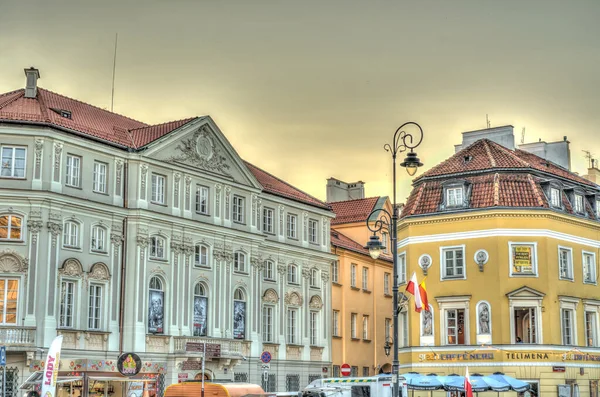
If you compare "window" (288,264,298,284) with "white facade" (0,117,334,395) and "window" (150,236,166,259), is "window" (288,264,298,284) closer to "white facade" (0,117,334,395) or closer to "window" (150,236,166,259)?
"white facade" (0,117,334,395)

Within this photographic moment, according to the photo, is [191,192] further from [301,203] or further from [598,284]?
[598,284]

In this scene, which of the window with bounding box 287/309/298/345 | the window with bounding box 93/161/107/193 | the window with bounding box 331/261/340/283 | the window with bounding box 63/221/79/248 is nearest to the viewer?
the window with bounding box 63/221/79/248

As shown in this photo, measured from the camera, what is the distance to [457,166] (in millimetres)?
57000

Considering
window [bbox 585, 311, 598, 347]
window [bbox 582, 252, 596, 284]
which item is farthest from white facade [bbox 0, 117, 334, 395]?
window [bbox 582, 252, 596, 284]

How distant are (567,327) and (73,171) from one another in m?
28.8

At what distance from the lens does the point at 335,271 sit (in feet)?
233

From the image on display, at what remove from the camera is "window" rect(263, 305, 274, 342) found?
6225 cm

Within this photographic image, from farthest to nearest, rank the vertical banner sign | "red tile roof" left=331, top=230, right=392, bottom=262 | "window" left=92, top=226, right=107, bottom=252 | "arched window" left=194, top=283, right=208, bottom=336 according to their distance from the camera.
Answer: "red tile roof" left=331, top=230, right=392, bottom=262 < "arched window" left=194, top=283, right=208, bottom=336 < "window" left=92, top=226, right=107, bottom=252 < the vertical banner sign

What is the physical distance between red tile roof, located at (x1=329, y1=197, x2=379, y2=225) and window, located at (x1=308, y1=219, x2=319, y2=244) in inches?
367

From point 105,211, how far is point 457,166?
2092 centimetres

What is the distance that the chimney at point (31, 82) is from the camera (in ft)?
168

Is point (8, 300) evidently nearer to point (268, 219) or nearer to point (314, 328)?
point (268, 219)

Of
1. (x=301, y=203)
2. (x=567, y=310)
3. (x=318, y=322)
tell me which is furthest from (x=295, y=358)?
(x=567, y=310)

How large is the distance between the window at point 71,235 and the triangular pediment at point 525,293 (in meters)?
23.6
